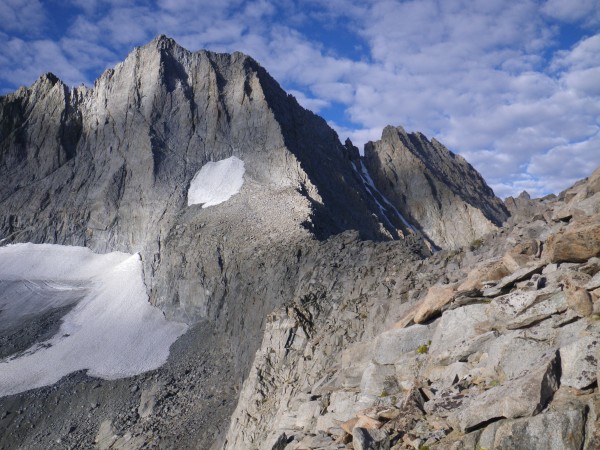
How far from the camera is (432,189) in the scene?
98.4 metres

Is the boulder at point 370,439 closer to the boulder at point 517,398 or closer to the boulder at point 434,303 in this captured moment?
the boulder at point 517,398

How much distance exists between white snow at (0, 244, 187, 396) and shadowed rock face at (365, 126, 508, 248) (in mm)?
50010

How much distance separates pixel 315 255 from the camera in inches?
1742

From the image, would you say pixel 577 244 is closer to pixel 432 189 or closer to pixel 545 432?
pixel 545 432

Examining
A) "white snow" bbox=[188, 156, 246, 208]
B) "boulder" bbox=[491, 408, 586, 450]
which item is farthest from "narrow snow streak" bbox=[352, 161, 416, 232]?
"boulder" bbox=[491, 408, 586, 450]

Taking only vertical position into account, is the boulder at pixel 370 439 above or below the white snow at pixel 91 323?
below

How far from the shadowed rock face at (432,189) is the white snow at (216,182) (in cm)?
3637

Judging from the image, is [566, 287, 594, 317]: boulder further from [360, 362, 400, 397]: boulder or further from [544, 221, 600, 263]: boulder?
[360, 362, 400, 397]: boulder

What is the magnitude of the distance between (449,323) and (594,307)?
3.96m

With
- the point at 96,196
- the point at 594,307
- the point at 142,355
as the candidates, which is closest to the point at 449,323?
the point at 594,307

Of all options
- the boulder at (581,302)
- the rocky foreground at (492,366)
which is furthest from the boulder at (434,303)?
the boulder at (581,302)

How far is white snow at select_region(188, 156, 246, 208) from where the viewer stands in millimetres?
69000

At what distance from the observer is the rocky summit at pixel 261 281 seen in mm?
10312

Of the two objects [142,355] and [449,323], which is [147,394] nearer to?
[142,355]
